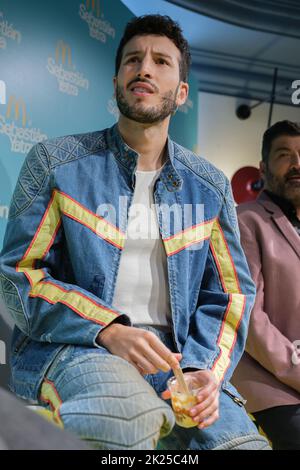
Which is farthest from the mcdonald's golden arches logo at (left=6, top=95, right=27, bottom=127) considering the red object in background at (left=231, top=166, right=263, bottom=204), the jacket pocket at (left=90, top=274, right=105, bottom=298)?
the red object in background at (left=231, top=166, right=263, bottom=204)

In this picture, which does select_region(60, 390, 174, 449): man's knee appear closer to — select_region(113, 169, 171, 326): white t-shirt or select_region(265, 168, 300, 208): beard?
select_region(113, 169, 171, 326): white t-shirt

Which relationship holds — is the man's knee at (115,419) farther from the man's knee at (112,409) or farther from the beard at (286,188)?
the beard at (286,188)

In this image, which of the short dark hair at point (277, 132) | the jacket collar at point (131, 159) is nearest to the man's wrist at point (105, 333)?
the jacket collar at point (131, 159)

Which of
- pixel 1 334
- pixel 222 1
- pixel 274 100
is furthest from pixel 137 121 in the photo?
pixel 274 100

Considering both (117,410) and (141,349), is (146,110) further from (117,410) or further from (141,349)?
(117,410)

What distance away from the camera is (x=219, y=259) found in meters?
1.39

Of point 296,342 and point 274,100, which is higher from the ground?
point 274,100

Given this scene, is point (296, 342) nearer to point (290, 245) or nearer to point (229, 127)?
point (290, 245)

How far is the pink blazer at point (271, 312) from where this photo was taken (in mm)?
1642

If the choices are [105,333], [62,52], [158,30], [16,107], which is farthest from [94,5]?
[105,333]

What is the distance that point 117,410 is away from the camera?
0.88 meters

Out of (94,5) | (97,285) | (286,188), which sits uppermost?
(94,5)

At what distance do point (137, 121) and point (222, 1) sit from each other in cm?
106

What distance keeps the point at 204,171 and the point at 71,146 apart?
1.29 feet
